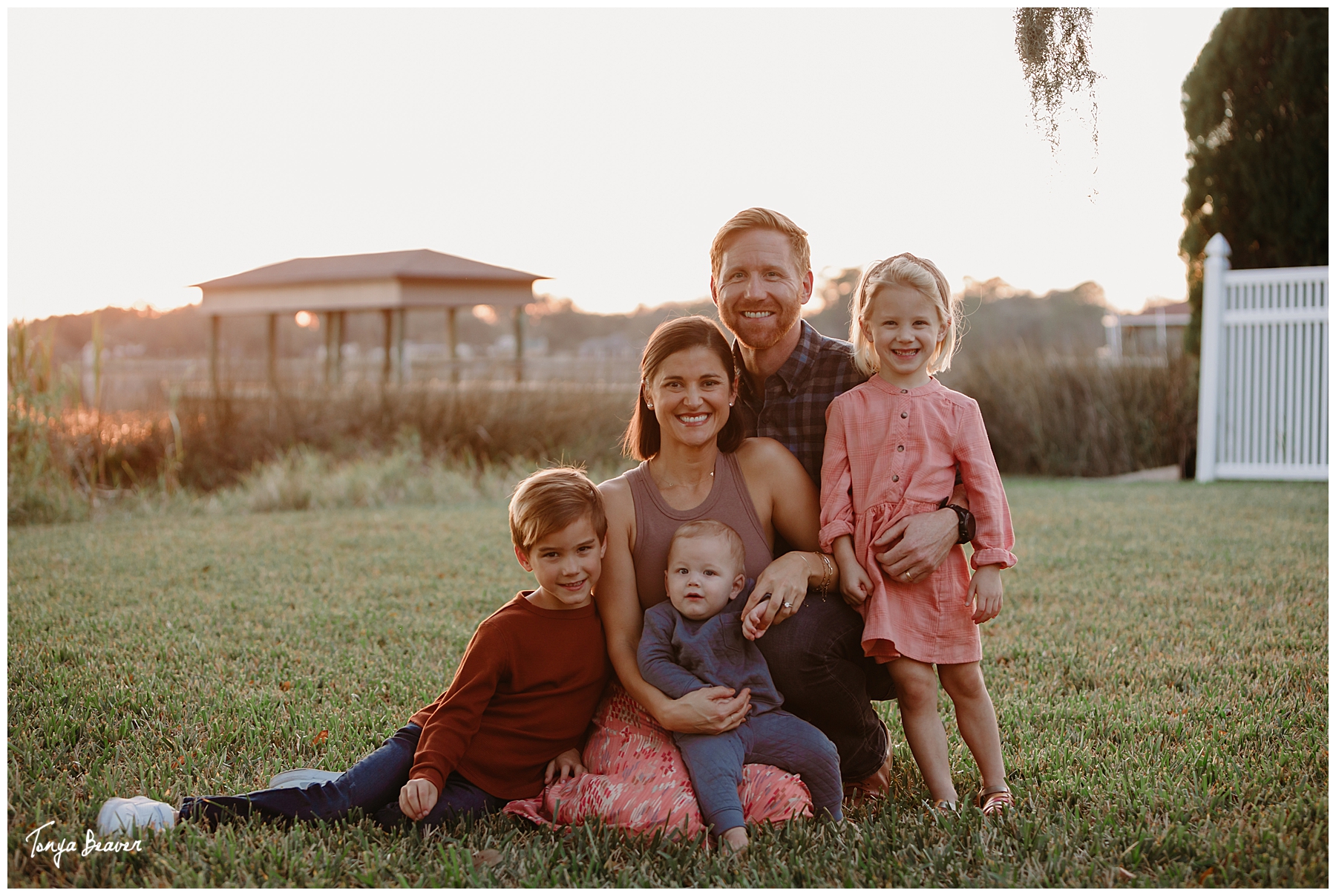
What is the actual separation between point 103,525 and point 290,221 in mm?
8013

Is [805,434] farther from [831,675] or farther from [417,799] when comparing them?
[417,799]

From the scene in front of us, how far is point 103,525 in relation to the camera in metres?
7.62

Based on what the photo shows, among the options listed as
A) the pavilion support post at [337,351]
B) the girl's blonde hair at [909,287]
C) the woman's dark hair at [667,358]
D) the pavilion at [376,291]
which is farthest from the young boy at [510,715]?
the pavilion at [376,291]

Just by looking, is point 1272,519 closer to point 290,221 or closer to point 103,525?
point 103,525

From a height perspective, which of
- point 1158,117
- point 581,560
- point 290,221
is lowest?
point 581,560

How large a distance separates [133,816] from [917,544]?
202 centimetres

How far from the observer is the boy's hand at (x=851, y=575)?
2.66 metres

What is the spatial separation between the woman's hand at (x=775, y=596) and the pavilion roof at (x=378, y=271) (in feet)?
53.5

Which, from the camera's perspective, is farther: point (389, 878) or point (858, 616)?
point (858, 616)

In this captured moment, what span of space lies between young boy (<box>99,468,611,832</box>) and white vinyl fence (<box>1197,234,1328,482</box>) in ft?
31.4

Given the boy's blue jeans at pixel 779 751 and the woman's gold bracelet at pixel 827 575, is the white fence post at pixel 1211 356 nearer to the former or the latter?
the woman's gold bracelet at pixel 827 575

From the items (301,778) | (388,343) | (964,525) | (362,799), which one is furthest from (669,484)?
(388,343)

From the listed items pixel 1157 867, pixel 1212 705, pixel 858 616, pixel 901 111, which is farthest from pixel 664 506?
pixel 901 111

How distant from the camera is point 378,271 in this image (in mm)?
18781
